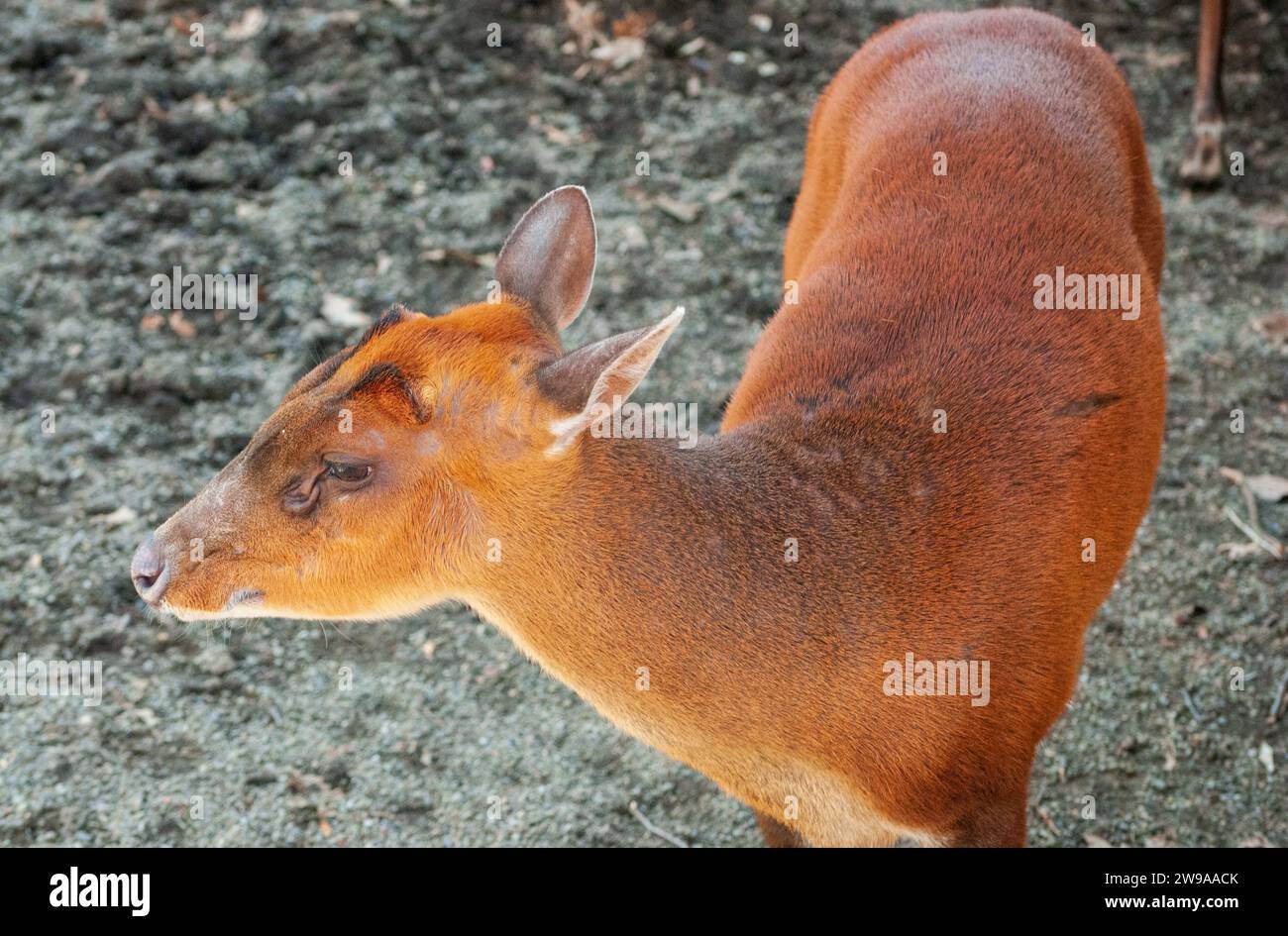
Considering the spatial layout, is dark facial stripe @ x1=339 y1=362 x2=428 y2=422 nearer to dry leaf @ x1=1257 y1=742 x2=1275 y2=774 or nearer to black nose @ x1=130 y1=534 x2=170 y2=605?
black nose @ x1=130 y1=534 x2=170 y2=605

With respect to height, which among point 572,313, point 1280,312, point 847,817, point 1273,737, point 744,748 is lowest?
point 1273,737

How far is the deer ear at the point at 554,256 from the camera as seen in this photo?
9.85 feet

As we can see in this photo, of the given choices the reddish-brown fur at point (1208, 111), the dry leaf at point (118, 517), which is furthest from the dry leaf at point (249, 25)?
the reddish-brown fur at point (1208, 111)

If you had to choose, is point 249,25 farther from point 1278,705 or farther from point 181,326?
point 1278,705

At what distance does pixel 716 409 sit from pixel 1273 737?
2.08 meters

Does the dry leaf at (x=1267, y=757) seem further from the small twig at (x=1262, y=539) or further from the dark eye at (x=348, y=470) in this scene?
the dark eye at (x=348, y=470)

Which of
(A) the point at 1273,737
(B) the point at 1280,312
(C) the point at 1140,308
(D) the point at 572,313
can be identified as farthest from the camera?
(B) the point at 1280,312

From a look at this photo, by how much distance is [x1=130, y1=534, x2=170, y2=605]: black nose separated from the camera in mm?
2816

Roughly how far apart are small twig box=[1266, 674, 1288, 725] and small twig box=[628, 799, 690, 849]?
1709mm

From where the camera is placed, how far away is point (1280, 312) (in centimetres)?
542

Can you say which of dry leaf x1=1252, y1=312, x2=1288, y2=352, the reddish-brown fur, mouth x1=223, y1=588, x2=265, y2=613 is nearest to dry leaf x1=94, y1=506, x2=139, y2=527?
mouth x1=223, y1=588, x2=265, y2=613

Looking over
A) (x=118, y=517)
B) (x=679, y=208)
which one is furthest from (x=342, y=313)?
(x=679, y=208)
